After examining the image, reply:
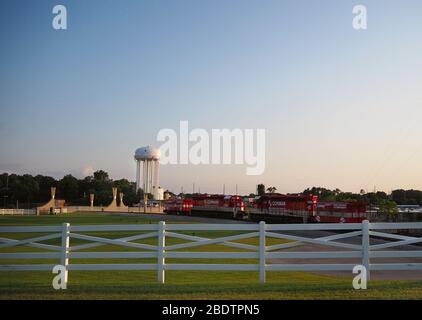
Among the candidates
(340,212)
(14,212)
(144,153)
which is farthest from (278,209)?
(144,153)

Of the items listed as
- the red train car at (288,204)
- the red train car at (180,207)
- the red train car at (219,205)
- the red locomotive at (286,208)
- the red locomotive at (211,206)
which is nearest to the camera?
the red locomotive at (286,208)

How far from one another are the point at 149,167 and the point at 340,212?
11083cm

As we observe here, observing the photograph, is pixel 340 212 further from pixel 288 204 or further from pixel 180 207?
pixel 180 207

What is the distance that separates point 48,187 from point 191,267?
14114 centimetres

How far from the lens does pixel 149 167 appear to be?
15000 centimetres

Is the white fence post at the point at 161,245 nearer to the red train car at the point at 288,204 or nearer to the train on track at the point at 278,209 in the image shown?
the train on track at the point at 278,209

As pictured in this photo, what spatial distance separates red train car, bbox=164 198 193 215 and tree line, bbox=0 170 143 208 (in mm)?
39518

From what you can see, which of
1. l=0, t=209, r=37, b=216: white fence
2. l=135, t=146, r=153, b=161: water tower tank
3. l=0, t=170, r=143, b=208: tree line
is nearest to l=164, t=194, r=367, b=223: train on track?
l=0, t=209, r=37, b=216: white fence

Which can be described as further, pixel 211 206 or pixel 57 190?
pixel 57 190

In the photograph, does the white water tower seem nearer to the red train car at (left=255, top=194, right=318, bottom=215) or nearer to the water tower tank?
the water tower tank

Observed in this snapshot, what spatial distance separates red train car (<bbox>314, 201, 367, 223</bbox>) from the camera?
41.5 meters

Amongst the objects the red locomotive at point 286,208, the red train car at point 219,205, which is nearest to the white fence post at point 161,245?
the red locomotive at point 286,208

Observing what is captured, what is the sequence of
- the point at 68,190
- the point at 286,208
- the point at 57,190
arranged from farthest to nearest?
the point at 68,190 < the point at 57,190 < the point at 286,208

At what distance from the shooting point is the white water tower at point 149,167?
14588cm
